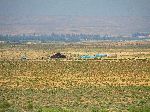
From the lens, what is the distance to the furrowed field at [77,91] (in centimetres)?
2112

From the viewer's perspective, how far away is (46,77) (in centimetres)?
3741

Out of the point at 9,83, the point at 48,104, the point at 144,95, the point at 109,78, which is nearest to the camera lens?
the point at 48,104

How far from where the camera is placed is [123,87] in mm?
29938

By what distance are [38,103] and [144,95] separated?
727 cm

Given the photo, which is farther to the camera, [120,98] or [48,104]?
[120,98]

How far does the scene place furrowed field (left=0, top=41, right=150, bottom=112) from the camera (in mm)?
21125

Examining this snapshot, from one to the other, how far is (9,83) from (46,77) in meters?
5.39

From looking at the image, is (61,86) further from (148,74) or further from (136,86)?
(148,74)

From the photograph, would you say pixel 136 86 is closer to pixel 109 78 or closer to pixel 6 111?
pixel 109 78

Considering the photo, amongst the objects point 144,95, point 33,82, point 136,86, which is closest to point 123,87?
point 136,86

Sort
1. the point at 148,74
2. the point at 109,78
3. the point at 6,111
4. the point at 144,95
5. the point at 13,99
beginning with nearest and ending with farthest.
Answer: the point at 6,111, the point at 13,99, the point at 144,95, the point at 109,78, the point at 148,74

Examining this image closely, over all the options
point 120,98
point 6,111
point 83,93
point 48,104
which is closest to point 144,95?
point 120,98

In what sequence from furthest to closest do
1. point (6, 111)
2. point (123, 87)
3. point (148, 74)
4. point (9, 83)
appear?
point (148, 74) < point (9, 83) < point (123, 87) < point (6, 111)

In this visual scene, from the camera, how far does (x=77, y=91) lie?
2761 centimetres
